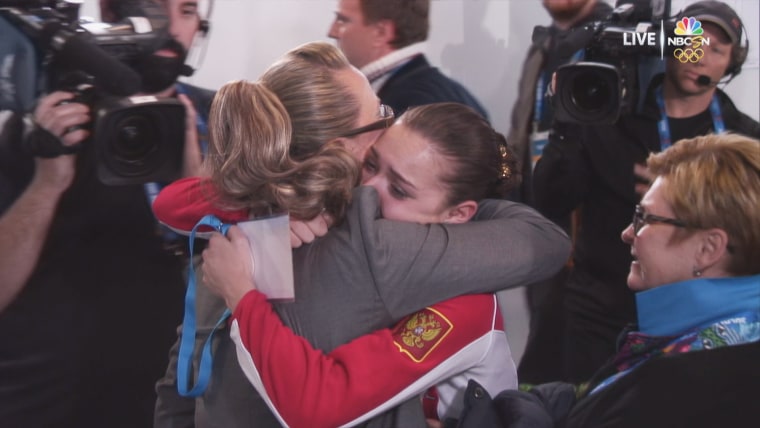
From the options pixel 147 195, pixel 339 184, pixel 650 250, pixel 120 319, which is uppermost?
pixel 339 184

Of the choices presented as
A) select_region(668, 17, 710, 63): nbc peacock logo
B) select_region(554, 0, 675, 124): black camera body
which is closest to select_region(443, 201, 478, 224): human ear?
select_region(554, 0, 675, 124): black camera body

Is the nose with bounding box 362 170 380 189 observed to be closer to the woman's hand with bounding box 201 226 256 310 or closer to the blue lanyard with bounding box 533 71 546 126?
the woman's hand with bounding box 201 226 256 310

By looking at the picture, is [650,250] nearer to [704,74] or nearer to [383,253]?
[383,253]

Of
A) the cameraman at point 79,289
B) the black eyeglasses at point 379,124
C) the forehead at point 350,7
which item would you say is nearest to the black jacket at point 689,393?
the black eyeglasses at point 379,124

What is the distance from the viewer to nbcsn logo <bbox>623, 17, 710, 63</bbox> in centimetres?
198

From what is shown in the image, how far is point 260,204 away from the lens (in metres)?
1.16

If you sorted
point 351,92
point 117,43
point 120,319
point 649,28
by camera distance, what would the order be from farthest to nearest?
point 649,28
point 120,319
point 117,43
point 351,92

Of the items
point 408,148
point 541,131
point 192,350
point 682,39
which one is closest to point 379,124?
point 408,148

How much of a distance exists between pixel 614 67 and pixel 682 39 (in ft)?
0.53

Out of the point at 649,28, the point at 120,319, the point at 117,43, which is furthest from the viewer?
the point at 649,28

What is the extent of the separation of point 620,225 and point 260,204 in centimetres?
118

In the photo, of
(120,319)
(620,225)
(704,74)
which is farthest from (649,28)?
(120,319)

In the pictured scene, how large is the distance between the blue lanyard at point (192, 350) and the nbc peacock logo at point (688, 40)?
123 centimetres

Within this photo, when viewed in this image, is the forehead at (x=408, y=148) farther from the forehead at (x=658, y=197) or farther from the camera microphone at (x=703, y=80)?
the camera microphone at (x=703, y=80)
